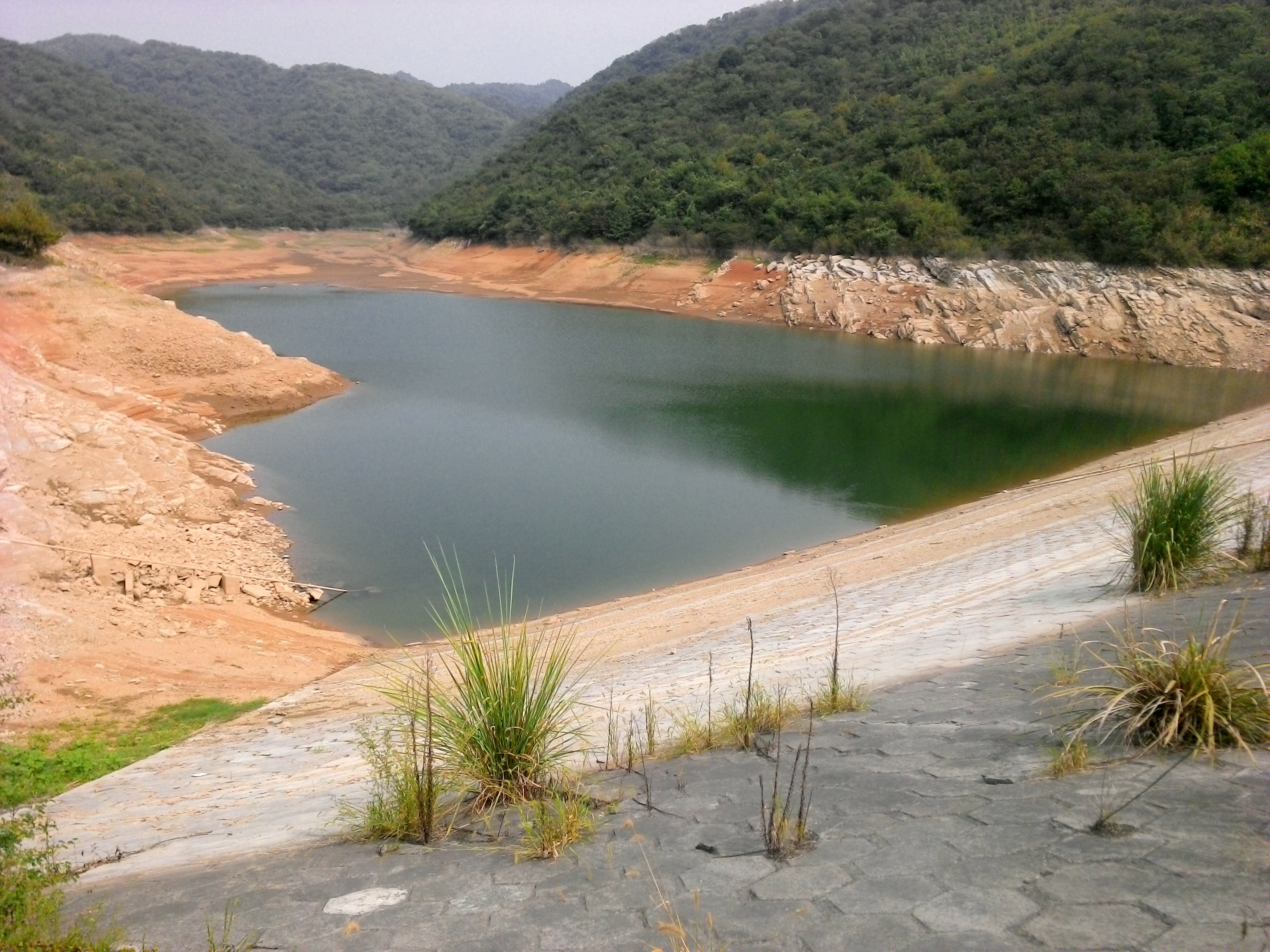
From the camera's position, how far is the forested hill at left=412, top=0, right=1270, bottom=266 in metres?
31.6

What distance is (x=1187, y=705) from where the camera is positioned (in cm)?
285

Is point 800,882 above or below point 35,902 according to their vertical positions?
above

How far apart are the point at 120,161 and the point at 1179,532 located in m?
76.3

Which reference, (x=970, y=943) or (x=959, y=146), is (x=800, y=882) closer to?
(x=970, y=943)

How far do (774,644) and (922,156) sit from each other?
35606 millimetres

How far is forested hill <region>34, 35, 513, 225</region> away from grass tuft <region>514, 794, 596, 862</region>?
282 feet

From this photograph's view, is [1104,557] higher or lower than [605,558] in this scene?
higher

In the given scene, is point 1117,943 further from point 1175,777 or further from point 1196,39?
point 1196,39

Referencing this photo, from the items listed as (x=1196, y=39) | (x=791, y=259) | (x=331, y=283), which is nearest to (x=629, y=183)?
(x=791, y=259)

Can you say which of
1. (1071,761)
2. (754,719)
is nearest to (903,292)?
(754,719)

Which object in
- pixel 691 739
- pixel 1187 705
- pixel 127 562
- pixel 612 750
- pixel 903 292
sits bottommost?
pixel 127 562

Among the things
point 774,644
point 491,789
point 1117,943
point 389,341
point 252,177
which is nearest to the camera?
point 1117,943

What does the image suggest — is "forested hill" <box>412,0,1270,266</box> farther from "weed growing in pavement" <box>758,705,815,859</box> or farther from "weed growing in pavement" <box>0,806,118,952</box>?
"weed growing in pavement" <box>0,806,118,952</box>

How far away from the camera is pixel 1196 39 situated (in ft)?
117
